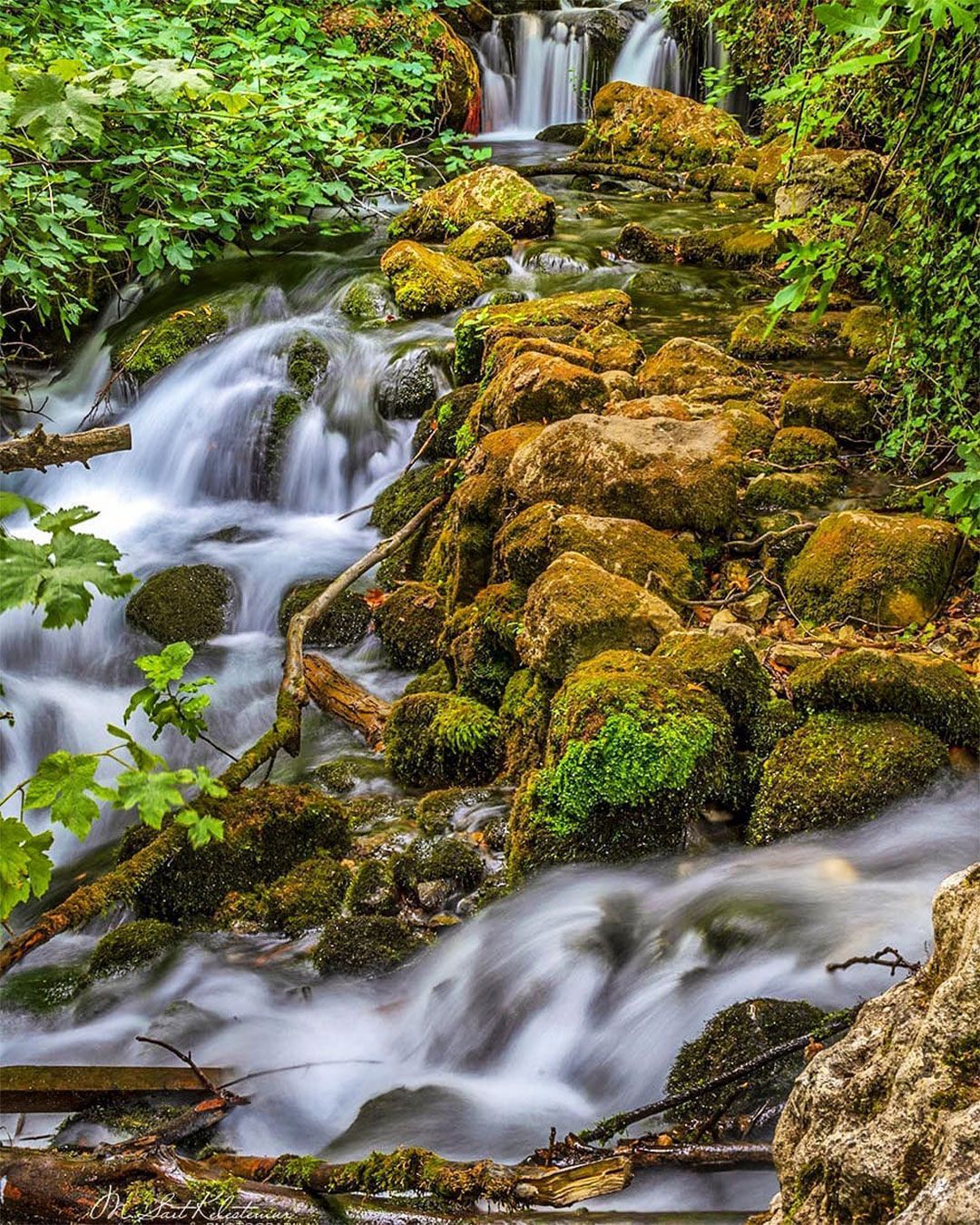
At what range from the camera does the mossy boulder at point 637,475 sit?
542 centimetres

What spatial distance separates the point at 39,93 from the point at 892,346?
450 cm

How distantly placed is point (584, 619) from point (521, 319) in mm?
4219

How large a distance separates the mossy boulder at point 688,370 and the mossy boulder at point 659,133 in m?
8.07

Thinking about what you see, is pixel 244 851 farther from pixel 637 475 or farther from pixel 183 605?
pixel 183 605

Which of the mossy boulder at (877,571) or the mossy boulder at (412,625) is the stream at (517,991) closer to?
the mossy boulder at (412,625)

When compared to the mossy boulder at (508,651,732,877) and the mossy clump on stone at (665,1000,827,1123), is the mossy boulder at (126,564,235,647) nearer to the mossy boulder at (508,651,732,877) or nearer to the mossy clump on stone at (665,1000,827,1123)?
the mossy boulder at (508,651,732,877)

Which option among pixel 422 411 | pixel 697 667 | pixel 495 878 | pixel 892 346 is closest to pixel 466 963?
pixel 495 878

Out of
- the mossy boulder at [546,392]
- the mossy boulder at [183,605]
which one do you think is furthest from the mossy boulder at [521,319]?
the mossy boulder at [183,605]

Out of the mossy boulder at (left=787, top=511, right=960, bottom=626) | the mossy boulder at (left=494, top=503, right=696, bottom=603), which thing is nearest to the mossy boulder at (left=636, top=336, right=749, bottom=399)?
the mossy boulder at (left=494, top=503, right=696, bottom=603)

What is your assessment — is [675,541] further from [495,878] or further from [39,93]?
[39,93]

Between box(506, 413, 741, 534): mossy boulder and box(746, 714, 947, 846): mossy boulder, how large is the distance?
1691 mm

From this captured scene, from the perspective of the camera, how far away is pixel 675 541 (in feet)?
17.5

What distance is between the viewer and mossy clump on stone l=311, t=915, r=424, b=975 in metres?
3.96

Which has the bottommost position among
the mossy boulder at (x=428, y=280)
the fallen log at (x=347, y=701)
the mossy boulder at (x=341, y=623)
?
the fallen log at (x=347, y=701)
